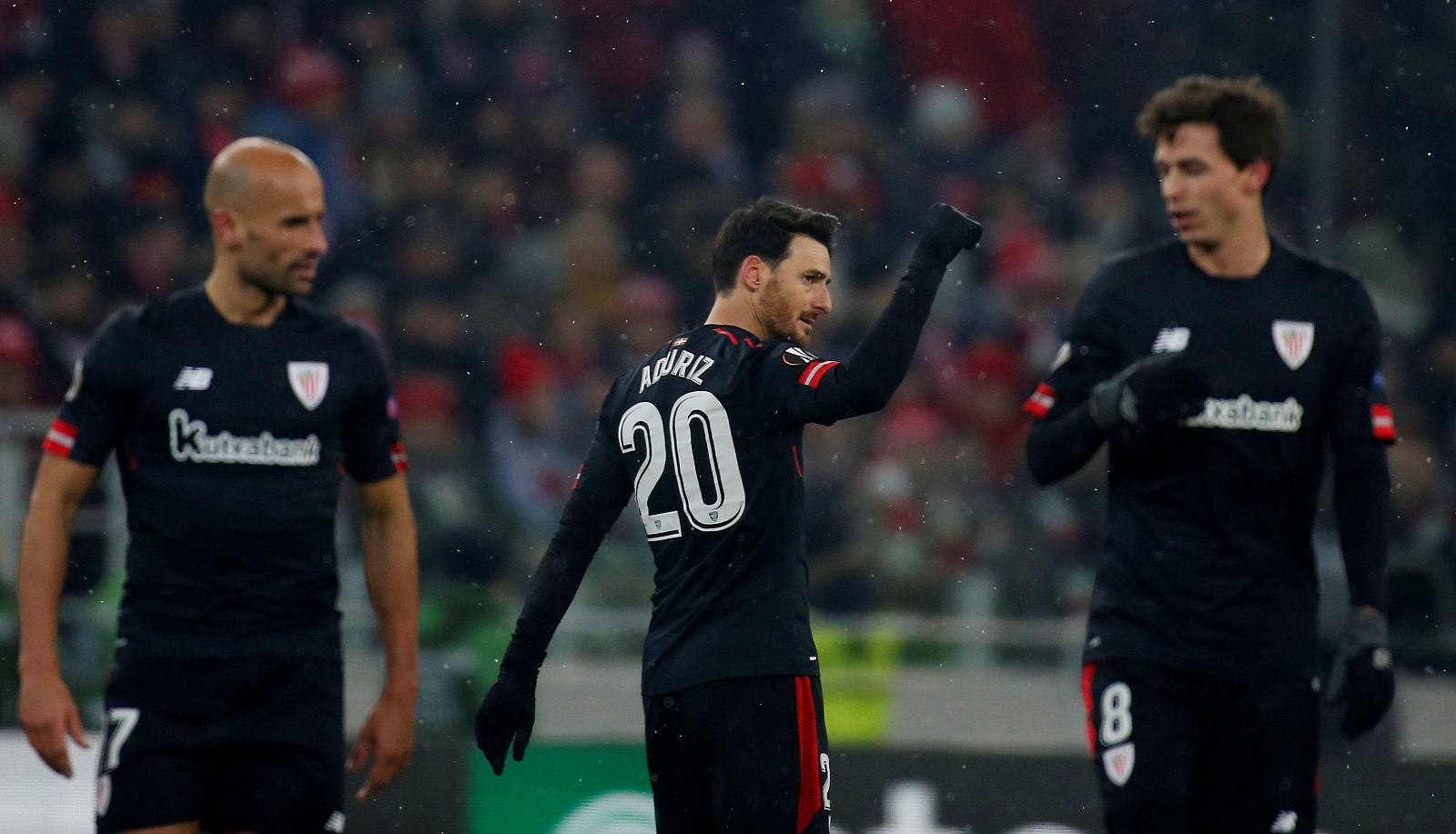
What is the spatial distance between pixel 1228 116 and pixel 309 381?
212cm

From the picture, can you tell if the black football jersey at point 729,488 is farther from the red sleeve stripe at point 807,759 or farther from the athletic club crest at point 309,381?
the athletic club crest at point 309,381

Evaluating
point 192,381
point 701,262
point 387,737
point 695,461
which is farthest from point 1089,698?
point 701,262

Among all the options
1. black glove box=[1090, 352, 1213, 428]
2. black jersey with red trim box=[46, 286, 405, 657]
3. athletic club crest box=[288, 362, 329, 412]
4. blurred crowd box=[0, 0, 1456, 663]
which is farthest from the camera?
blurred crowd box=[0, 0, 1456, 663]

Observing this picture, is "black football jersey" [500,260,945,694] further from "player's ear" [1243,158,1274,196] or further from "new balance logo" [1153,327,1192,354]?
"player's ear" [1243,158,1274,196]

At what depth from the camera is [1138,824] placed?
3732mm

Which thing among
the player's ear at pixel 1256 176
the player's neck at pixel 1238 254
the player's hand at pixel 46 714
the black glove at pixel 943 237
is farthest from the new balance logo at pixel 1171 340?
the player's hand at pixel 46 714

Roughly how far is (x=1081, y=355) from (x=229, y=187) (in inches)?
77.4

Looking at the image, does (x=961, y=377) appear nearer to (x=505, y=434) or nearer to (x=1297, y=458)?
(x=505, y=434)

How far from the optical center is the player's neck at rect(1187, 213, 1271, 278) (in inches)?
155

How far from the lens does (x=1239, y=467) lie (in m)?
3.80

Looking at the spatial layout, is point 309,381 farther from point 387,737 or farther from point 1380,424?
point 1380,424

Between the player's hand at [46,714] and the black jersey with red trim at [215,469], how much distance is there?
18 cm

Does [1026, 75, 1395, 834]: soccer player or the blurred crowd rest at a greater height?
the blurred crowd

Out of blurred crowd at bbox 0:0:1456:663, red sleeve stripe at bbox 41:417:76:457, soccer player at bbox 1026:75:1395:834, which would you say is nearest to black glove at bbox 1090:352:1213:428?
soccer player at bbox 1026:75:1395:834
